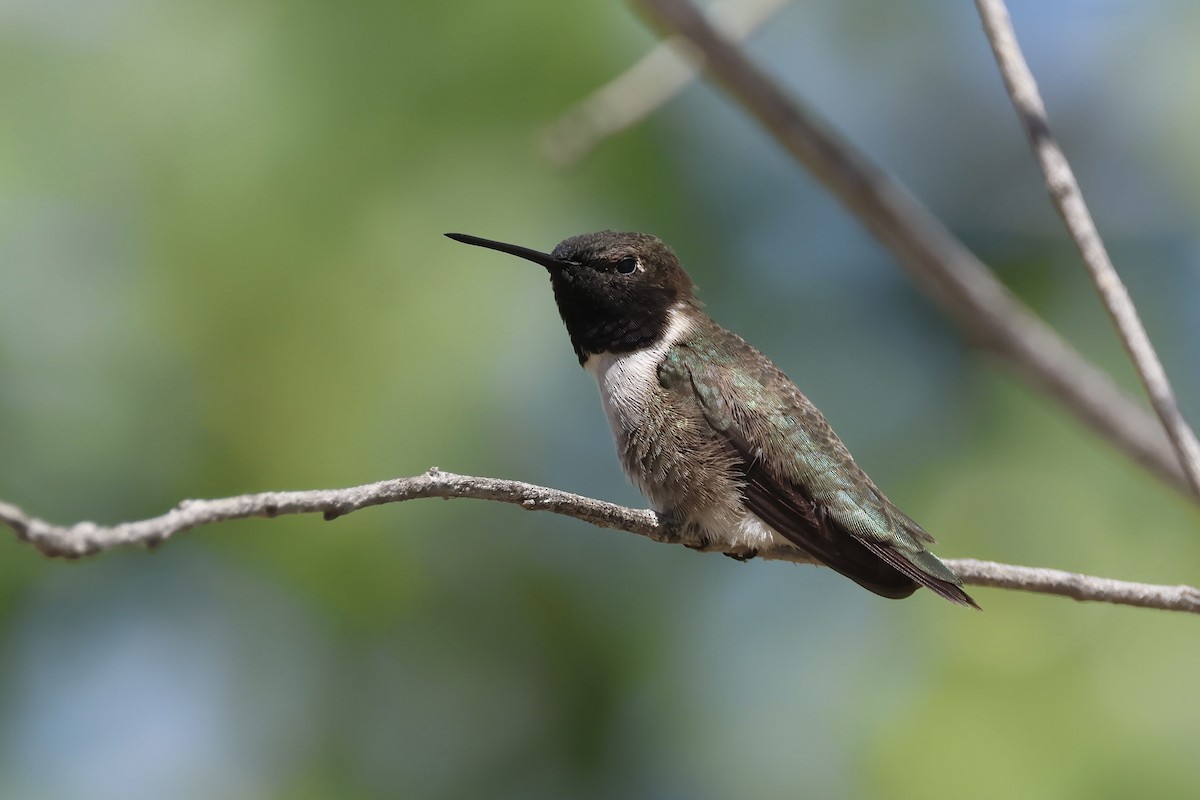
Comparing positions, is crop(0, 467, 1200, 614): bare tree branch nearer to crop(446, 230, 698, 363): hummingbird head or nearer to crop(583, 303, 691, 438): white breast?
crop(583, 303, 691, 438): white breast

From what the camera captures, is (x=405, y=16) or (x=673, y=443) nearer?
Result: (x=673, y=443)

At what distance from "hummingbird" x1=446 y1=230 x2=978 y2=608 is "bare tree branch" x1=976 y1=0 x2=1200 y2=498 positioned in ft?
2.36

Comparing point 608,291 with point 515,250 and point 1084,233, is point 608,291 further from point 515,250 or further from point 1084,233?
point 1084,233

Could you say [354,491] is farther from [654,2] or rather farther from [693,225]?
[693,225]

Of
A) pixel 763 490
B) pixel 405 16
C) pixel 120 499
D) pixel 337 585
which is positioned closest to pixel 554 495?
pixel 763 490

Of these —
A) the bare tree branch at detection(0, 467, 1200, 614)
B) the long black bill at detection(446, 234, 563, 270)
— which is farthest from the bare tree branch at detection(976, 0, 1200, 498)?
the long black bill at detection(446, 234, 563, 270)

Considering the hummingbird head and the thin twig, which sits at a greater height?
the thin twig

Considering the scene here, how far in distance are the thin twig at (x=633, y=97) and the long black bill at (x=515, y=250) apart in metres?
0.31

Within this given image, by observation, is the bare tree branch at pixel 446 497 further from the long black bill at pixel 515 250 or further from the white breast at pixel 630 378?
the long black bill at pixel 515 250

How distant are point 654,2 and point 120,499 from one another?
3250 millimetres

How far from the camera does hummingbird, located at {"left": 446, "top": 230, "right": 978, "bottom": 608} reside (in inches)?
129

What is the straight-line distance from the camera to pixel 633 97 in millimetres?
3988

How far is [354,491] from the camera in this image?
2.10 m

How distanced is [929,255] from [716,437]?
0.88 meters
